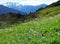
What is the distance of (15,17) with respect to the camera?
19188cm

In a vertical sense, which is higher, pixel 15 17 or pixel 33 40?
pixel 33 40

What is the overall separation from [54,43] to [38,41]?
963 millimetres

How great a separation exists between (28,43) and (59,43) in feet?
6.01

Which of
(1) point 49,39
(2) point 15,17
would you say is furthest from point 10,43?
(2) point 15,17

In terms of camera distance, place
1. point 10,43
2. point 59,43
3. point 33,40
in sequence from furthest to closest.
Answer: point 10,43 → point 33,40 → point 59,43

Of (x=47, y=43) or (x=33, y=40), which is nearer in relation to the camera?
(x=47, y=43)

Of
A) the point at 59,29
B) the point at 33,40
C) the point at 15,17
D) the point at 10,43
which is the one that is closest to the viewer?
the point at 33,40

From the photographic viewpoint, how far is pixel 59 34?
45.7 feet

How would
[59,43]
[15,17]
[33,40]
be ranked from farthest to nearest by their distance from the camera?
[15,17] → [33,40] → [59,43]

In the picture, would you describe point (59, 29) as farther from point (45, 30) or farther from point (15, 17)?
point (15, 17)

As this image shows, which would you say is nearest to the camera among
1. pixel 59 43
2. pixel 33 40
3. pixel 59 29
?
pixel 59 43

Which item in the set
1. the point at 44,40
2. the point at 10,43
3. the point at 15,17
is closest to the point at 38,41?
the point at 44,40

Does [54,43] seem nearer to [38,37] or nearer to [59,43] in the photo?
[59,43]

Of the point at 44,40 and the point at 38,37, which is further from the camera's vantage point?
the point at 38,37
